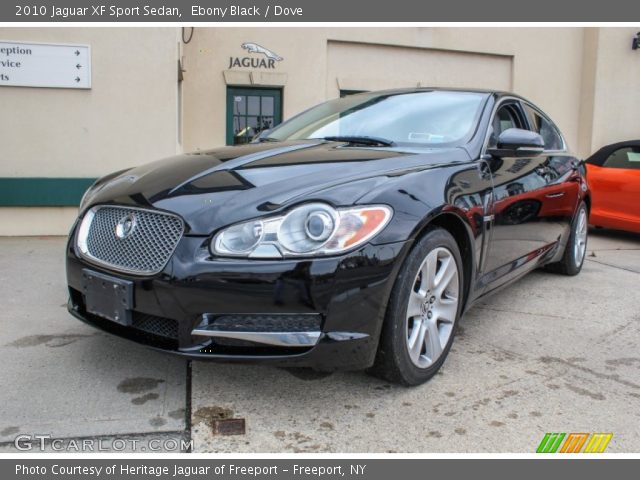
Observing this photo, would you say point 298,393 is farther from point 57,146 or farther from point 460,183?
point 57,146

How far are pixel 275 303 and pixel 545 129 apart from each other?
332 centimetres

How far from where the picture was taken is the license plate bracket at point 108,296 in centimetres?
236

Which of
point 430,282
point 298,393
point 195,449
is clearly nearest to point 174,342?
point 195,449

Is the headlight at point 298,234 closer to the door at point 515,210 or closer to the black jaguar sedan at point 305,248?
the black jaguar sedan at point 305,248

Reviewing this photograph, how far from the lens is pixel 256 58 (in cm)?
→ 896

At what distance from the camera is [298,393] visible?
265cm

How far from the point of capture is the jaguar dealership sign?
8.86 metres

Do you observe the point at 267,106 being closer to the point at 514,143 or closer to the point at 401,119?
the point at 401,119

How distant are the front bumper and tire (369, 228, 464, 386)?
117 millimetres

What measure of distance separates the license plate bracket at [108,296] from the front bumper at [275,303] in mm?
46

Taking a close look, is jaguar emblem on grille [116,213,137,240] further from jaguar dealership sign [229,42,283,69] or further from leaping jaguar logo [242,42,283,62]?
leaping jaguar logo [242,42,283,62]

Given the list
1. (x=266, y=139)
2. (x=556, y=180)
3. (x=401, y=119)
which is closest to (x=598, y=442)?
(x=401, y=119)

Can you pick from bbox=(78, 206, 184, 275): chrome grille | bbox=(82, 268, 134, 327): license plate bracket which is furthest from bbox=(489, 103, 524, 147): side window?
bbox=(82, 268, 134, 327): license plate bracket

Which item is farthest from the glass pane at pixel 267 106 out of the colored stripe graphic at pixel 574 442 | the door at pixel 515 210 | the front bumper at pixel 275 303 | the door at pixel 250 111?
the colored stripe graphic at pixel 574 442
